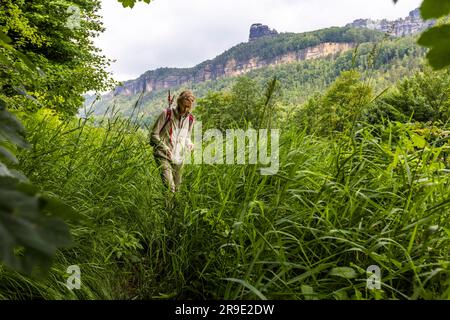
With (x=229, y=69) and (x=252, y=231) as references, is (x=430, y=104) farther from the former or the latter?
(x=229, y=69)

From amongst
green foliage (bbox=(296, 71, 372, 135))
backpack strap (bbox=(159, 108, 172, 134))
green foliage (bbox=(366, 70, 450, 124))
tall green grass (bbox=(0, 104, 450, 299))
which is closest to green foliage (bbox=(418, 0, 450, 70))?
green foliage (bbox=(366, 70, 450, 124))

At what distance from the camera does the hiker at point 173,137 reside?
11.1 ft

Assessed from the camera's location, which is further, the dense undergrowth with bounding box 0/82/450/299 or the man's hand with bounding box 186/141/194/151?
the man's hand with bounding box 186/141/194/151

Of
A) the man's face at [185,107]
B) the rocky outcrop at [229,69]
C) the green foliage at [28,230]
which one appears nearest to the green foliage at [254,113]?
the man's face at [185,107]

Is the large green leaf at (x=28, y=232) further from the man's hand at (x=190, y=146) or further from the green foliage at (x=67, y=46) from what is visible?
the green foliage at (x=67, y=46)

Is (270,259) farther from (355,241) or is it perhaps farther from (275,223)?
(355,241)

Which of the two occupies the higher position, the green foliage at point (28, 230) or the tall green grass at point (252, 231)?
the green foliage at point (28, 230)

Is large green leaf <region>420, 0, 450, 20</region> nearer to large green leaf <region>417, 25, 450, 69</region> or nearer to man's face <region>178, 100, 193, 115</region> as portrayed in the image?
large green leaf <region>417, 25, 450, 69</region>

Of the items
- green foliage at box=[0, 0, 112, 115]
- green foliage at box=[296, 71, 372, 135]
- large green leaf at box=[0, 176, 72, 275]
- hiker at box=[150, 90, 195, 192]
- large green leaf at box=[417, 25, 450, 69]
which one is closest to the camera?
large green leaf at box=[0, 176, 72, 275]

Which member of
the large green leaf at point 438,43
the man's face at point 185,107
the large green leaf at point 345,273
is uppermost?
the man's face at point 185,107

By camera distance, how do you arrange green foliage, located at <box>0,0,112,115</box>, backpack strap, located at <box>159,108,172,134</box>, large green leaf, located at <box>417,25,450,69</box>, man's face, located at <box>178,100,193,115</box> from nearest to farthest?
large green leaf, located at <box>417,25,450,69</box>
backpack strap, located at <box>159,108,172,134</box>
man's face, located at <box>178,100,193,115</box>
green foliage, located at <box>0,0,112,115</box>

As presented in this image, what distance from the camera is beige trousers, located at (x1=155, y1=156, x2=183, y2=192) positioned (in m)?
3.16

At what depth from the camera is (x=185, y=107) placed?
4.07 metres

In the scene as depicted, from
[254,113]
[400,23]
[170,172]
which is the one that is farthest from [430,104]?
[170,172]
